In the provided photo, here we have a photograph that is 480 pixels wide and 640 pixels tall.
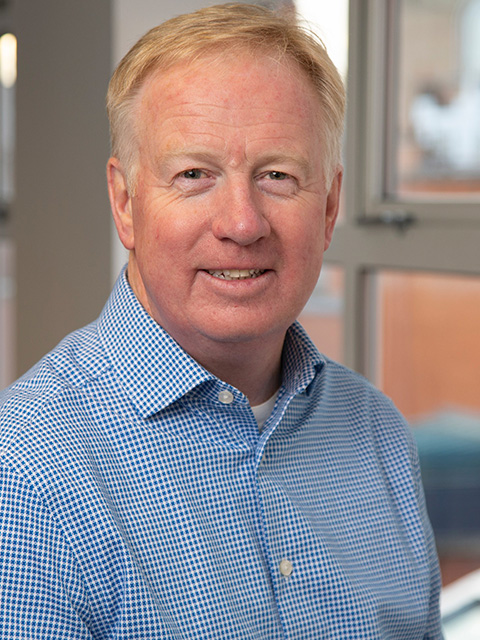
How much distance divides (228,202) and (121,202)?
242 mm

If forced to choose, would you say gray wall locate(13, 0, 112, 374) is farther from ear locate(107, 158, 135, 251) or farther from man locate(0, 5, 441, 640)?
man locate(0, 5, 441, 640)

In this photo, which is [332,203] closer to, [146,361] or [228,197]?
[228,197]

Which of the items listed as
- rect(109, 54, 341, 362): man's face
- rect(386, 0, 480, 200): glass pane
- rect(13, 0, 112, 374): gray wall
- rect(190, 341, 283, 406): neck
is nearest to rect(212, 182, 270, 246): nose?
rect(109, 54, 341, 362): man's face

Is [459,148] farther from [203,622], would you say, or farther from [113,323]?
[203,622]

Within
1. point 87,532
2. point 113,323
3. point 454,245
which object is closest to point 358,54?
point 454,245

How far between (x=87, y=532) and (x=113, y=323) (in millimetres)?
321

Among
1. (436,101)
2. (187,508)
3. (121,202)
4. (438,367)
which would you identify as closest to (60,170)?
(436,101)

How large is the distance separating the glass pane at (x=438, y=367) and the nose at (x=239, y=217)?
3.51 feet

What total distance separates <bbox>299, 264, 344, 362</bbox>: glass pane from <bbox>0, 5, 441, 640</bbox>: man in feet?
3.95

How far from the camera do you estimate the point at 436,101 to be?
210cm

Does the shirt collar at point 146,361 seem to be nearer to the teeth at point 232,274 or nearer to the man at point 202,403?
the man at point 202,403

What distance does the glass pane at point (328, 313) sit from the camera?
2.43 m

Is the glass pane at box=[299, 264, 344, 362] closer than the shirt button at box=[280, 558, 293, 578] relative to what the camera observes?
No

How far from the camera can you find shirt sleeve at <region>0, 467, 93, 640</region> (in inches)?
36.5
